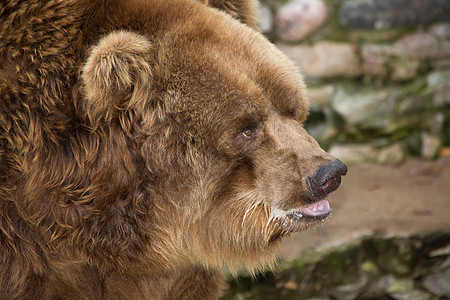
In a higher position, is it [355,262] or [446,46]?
[446,46]

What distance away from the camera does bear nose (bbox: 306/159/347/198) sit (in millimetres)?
2445

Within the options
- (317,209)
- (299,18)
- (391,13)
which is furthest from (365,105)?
(317,209)

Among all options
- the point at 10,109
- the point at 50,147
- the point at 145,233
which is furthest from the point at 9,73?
the point at 145,233

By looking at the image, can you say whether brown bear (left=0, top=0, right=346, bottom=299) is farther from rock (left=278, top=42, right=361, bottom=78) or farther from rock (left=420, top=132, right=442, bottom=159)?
rock (left=420, top=132, right=442, bottom=159)

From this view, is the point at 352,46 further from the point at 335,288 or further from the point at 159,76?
the point at 159,76

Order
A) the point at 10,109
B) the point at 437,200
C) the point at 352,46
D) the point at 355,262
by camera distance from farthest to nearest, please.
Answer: the point at 352,46, the point at 437,200, the point at 355,262, the point at 10,109

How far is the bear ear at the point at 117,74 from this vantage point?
224 cm

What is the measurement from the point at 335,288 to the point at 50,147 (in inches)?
101

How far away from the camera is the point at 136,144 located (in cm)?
245

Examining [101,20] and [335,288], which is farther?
[335,288]

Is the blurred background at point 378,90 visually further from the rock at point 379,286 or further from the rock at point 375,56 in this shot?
the rock at point 379,286

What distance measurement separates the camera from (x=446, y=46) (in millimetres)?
5344

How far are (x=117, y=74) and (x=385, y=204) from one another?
2.97 m

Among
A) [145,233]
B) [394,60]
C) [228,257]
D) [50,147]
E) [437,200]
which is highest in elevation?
[50,147]
